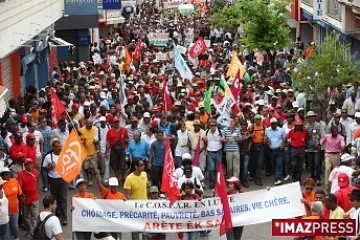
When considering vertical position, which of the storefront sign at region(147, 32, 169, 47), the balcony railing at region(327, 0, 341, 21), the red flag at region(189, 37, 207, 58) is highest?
the balcony railing at region(327, 0, 341, 21)

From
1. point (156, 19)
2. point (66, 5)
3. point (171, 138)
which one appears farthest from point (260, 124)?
point (156, 19)

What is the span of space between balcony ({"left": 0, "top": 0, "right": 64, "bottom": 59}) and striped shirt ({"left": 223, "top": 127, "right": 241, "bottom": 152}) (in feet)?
18.3

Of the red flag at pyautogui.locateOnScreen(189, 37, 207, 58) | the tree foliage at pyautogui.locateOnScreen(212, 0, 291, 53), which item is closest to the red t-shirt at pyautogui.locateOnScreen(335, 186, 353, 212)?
the red flag at pyautogui.locateOnScreen(189, 37, 207, 58)

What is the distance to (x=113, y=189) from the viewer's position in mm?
13414

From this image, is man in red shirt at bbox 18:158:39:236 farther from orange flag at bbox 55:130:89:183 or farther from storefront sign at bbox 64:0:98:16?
storefront sign at bbox 64:0:98:16

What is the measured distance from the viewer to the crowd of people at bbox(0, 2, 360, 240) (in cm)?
1386

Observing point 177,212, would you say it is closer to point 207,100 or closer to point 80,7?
point 207,100

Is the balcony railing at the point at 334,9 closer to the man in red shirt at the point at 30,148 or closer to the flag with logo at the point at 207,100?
the flag with logo at the point at 207,100

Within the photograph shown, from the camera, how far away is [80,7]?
132 ft

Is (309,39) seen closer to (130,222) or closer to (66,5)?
(66,5)

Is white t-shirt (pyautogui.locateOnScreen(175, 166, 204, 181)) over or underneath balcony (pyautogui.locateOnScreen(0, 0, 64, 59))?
underneath

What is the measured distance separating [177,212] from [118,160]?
19.9ft

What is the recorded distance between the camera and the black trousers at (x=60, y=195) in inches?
630

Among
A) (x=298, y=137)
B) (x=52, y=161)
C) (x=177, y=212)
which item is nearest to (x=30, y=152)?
(x=52, y=161)
